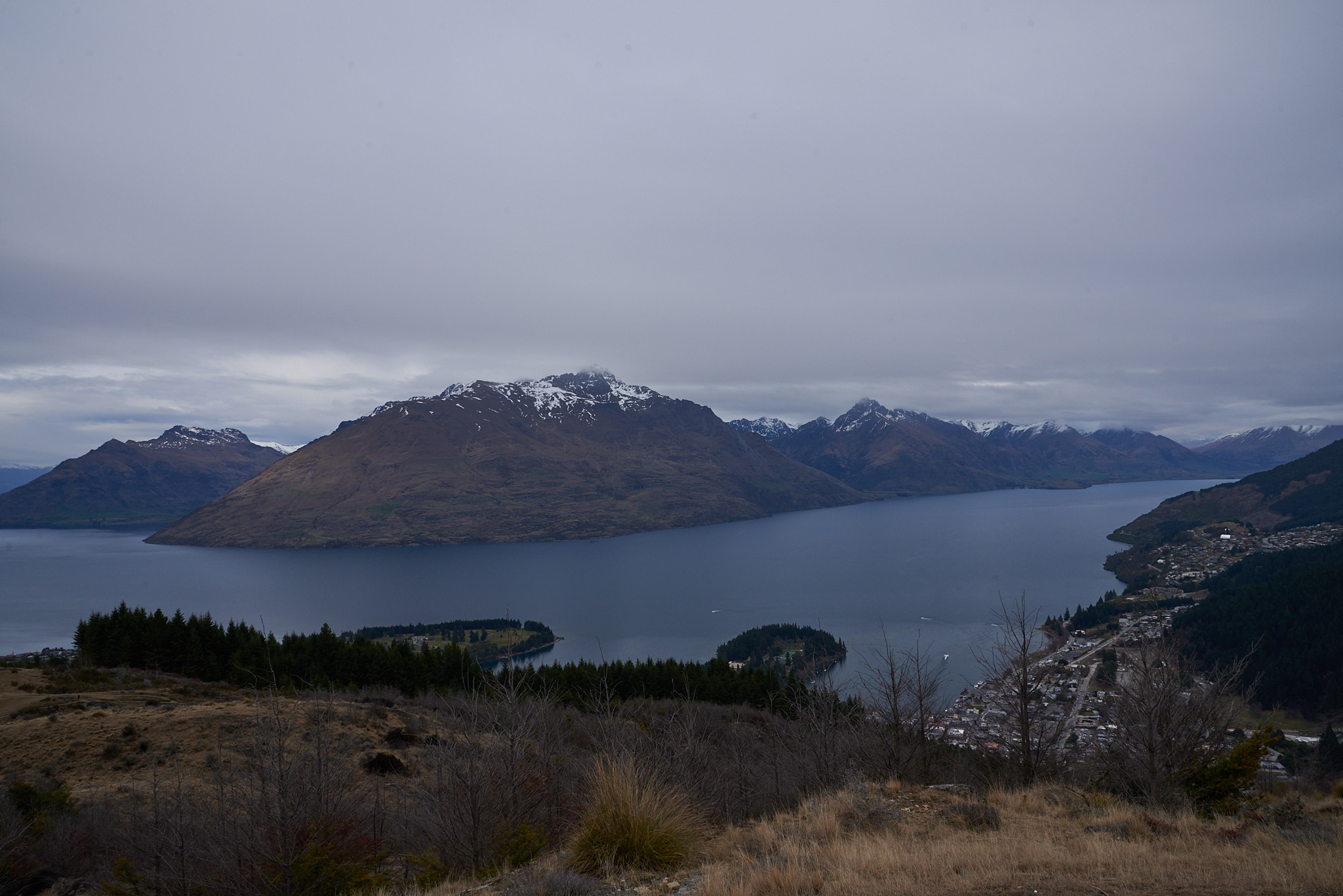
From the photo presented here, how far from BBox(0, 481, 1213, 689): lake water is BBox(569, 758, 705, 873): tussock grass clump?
4689cm

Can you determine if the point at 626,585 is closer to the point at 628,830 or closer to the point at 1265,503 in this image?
the point at 628,830

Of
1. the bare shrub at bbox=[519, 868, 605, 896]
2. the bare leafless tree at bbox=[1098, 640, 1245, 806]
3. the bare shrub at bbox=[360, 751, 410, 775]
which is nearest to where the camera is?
the bare shrub at bbox=[519, 868, 605, 896]

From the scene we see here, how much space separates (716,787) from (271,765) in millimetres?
7406

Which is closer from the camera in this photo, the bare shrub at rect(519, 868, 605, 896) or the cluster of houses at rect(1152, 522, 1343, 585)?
the bare shrub at rect(519, 868, 605, 896)

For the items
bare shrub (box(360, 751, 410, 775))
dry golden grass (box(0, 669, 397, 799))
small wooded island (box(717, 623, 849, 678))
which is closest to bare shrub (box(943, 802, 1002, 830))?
dry golden grass (box(0, 669, 397, 799))

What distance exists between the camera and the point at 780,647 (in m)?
71.6

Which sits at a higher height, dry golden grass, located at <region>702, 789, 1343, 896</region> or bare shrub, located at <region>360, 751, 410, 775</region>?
dry golden grass, located at <region>702, 789, 1343, 896</region>

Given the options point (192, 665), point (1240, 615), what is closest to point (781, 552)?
point (1240, 615)

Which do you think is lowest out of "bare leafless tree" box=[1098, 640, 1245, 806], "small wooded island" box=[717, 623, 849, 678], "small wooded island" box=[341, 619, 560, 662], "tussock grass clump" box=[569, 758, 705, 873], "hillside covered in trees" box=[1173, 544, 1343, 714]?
"small wooded island" box=[341, 619, 560, 662]

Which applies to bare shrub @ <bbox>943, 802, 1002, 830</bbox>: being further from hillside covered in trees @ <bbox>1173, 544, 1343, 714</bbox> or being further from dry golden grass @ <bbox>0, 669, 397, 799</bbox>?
hillside covered in trees @ <bbox>1173, 544, 1343, 714</bbox>

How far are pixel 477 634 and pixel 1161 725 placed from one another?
81.3 metres

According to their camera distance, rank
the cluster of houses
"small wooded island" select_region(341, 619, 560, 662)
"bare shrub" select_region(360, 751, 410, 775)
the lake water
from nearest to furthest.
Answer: "bare shrub" select_region(360, 751, 410, 775) < "small wooded island" select_region(341, 619, 560, 662) < the lake water < the cluster of houses

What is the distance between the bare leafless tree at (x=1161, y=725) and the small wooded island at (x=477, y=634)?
6578 cm

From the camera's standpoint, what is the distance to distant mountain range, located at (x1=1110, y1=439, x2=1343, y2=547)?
445ft
